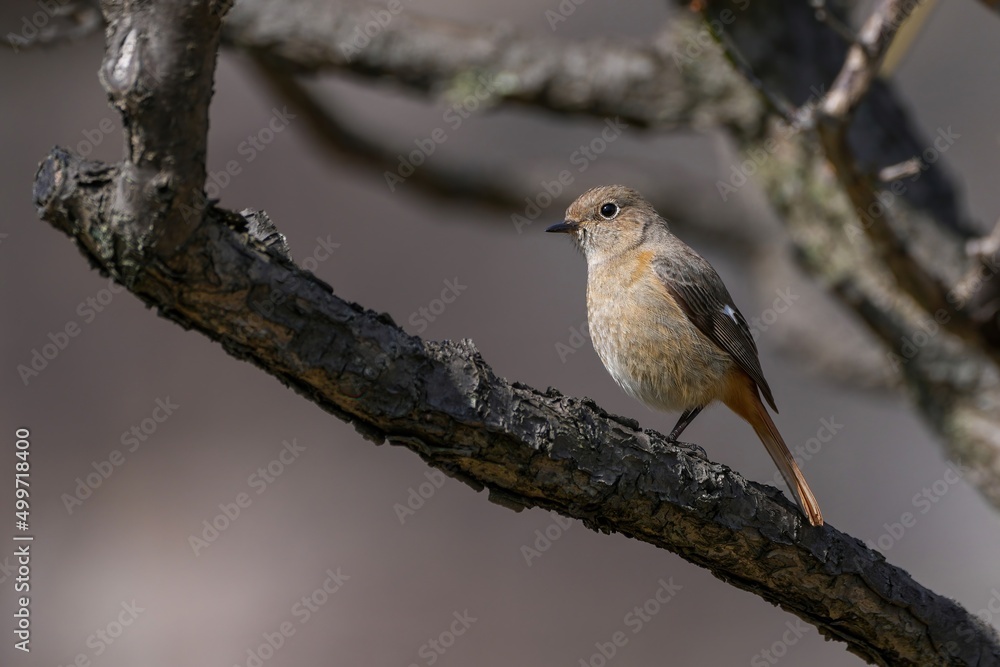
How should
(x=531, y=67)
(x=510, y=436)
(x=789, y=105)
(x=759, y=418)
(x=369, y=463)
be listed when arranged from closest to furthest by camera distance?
1. (x=510, y=436)
2. (x=759, y=418)
3. (x=789, y=105)
4. (x=531, y=67)
5. (x=369, y=463)

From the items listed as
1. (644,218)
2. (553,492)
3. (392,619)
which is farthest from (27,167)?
(553,492)

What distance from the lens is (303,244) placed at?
6.65 metres

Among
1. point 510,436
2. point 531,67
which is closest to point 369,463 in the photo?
point 531,67

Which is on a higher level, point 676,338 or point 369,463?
→ point 676,338

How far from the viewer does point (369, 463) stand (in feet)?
20.8

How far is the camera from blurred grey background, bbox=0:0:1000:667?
565 cm

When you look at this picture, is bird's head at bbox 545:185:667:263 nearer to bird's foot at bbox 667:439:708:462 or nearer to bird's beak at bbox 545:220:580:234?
bird's beak at bbox 545:220:580:234

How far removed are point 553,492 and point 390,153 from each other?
364 cm

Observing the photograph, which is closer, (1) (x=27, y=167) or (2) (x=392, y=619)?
(2) (x=392, y=619)

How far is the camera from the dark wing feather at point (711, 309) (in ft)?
12.8

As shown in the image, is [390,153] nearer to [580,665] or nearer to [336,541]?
[336,541]

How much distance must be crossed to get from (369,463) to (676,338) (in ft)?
10.2

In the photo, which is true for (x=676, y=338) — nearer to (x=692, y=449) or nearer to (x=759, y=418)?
(x=759, y=418)

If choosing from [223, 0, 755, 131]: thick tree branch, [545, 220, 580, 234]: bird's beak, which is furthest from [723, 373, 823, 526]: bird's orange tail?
[223, 0, 755, 131]: thick tree branch
